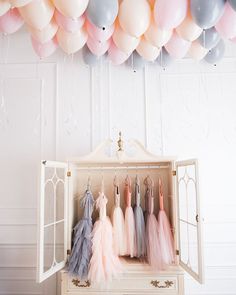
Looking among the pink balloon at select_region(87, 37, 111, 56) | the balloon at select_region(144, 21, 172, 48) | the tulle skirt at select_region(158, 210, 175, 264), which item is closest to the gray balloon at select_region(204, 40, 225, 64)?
the balloon at select_region(144, 21, 172, 48)

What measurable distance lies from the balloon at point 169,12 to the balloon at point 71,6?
15.0 inches

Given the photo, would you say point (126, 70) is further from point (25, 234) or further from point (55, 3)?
point (25, 234)

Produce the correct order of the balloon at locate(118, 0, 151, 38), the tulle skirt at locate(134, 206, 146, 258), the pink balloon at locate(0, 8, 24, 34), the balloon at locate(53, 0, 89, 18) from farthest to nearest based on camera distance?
the tulle skirt at locate(134, 206, 146, 258) → the pink balloon at locate(0, 8, 24, 34) → the balloon at locate(118, 0, 151, 38) → the balloon at locate(53, 0, 89, 18)

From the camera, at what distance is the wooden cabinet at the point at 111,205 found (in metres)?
1.90

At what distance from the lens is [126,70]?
8.46 feet

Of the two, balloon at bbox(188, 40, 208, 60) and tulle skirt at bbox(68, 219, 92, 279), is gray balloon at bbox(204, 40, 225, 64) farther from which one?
tulle skirt at bbox(68, 219, 92, 279)

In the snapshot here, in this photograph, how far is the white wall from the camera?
2.41m

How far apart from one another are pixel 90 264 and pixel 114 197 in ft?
1.91

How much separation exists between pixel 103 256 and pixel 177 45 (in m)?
1.55

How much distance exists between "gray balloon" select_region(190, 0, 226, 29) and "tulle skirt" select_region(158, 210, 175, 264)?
1357 mm

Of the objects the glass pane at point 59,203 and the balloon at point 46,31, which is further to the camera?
the glass pane at point 59,203

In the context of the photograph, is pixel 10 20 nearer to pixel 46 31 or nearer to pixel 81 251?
pixel 46 31

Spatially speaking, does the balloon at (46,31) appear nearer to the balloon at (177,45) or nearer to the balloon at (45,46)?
the balloon at (45,46)

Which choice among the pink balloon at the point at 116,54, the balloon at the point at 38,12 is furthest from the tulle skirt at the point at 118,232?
the balloon at the point at 38,12
